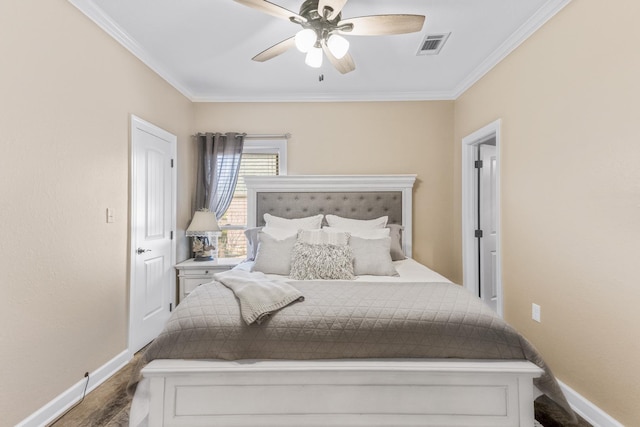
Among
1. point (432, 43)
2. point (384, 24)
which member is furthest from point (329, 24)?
point (432, 43)

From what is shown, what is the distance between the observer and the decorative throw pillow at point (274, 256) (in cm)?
263

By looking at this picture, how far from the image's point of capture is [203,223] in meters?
3.55

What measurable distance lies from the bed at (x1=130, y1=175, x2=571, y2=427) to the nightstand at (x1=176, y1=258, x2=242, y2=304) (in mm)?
Answer: 1831

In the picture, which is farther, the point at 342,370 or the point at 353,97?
the point at 353,97

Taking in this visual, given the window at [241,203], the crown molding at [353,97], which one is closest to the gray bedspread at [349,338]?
the window at [241,203]

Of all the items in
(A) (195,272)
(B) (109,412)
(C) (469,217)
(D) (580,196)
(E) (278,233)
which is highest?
(D) (580,196)

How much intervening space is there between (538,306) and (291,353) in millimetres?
1951

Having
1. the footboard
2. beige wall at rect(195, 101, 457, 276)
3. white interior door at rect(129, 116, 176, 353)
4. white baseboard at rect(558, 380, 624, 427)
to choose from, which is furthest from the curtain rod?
white baseboard at rect(558, 380, 624, 427)

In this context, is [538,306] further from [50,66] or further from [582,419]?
[50,66]

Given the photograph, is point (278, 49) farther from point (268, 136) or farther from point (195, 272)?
point (195, 272)

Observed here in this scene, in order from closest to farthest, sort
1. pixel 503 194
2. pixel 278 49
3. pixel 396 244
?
pixel 278 49 < pixel 503 194 < pixel 396 244

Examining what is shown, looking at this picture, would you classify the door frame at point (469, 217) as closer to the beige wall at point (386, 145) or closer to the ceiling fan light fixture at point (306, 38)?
the beige wall at point (386, 145)

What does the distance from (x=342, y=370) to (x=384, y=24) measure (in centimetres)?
192

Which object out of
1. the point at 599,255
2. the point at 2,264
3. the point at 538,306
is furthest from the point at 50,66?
the point at 538,306
